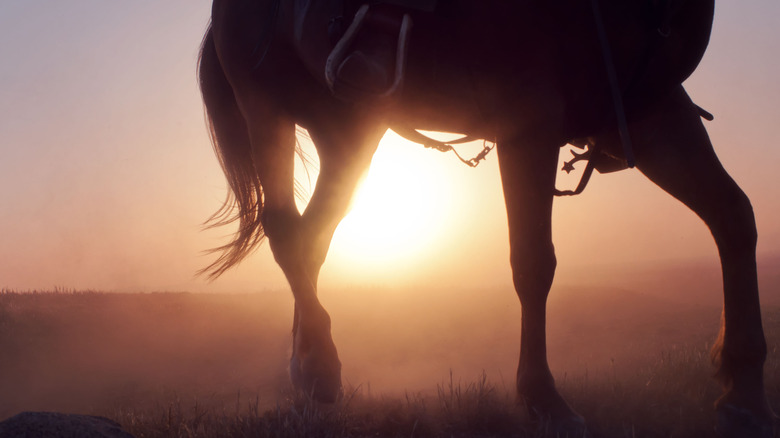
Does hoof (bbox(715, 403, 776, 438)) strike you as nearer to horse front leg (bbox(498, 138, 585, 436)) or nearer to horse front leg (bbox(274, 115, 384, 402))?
horse front leg (bbox(498, 138, 585, 436))

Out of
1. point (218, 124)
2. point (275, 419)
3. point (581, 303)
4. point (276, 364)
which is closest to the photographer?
point (275, 419)

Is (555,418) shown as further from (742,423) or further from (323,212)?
(323,212)

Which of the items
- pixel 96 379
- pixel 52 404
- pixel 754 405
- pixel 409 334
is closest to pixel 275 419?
pixel 754 405

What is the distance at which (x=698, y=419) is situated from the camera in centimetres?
272

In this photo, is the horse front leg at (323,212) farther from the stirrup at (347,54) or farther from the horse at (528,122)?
the stirrup at (347,54)

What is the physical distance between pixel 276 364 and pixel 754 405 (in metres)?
8.12

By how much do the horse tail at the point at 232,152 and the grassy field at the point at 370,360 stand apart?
0.85 metres

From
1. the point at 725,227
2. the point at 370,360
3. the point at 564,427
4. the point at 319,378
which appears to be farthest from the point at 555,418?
the point at 370,360

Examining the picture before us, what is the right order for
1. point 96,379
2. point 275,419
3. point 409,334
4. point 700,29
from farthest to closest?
point 409,334 < point 96,379 < point 700,29 < point 275,419

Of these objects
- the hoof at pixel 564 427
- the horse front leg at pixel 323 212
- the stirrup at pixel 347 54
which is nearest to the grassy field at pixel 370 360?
the hoof at pixel 564 427

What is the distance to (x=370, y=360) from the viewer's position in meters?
9.88

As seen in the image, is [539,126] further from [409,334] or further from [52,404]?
[409,334]

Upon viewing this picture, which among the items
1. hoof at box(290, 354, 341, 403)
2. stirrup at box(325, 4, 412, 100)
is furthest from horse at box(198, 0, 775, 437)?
stirrup at box(325, 4, 412, 100)

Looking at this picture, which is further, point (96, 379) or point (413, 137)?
point (96, 379)
